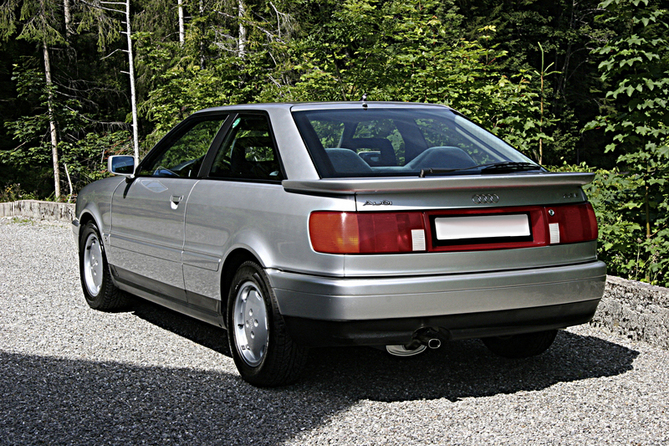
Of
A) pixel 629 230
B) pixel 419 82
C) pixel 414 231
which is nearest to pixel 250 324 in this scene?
pixel 414 231

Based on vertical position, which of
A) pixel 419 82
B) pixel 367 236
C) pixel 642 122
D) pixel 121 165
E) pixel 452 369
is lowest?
pixel 452 369

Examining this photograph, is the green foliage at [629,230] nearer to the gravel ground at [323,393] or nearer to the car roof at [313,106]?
the gravel ground at [323,393]

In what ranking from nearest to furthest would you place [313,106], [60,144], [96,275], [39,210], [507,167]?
[507,167]
[313,106]
[96,275]
[39,210]
[60,144]

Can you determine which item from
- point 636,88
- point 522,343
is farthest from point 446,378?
point 636,88

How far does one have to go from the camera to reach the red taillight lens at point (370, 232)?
3643 mm

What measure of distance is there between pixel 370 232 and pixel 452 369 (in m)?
1.56

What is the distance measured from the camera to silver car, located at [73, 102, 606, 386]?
3.68 metres

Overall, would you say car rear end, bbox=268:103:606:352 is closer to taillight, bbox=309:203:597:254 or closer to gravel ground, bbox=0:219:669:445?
taillight, bbox=309:203:597:254

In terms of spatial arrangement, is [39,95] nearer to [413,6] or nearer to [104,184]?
[413,6]

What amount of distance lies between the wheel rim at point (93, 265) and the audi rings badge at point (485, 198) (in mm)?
3849

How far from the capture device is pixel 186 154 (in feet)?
18.0

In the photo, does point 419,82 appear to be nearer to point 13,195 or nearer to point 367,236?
point 367,236

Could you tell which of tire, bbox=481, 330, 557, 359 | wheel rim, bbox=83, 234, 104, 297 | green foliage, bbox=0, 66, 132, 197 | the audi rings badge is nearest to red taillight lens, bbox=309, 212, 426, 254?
the audi rings badge

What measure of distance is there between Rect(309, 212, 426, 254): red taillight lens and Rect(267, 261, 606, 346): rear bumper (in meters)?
0.15
